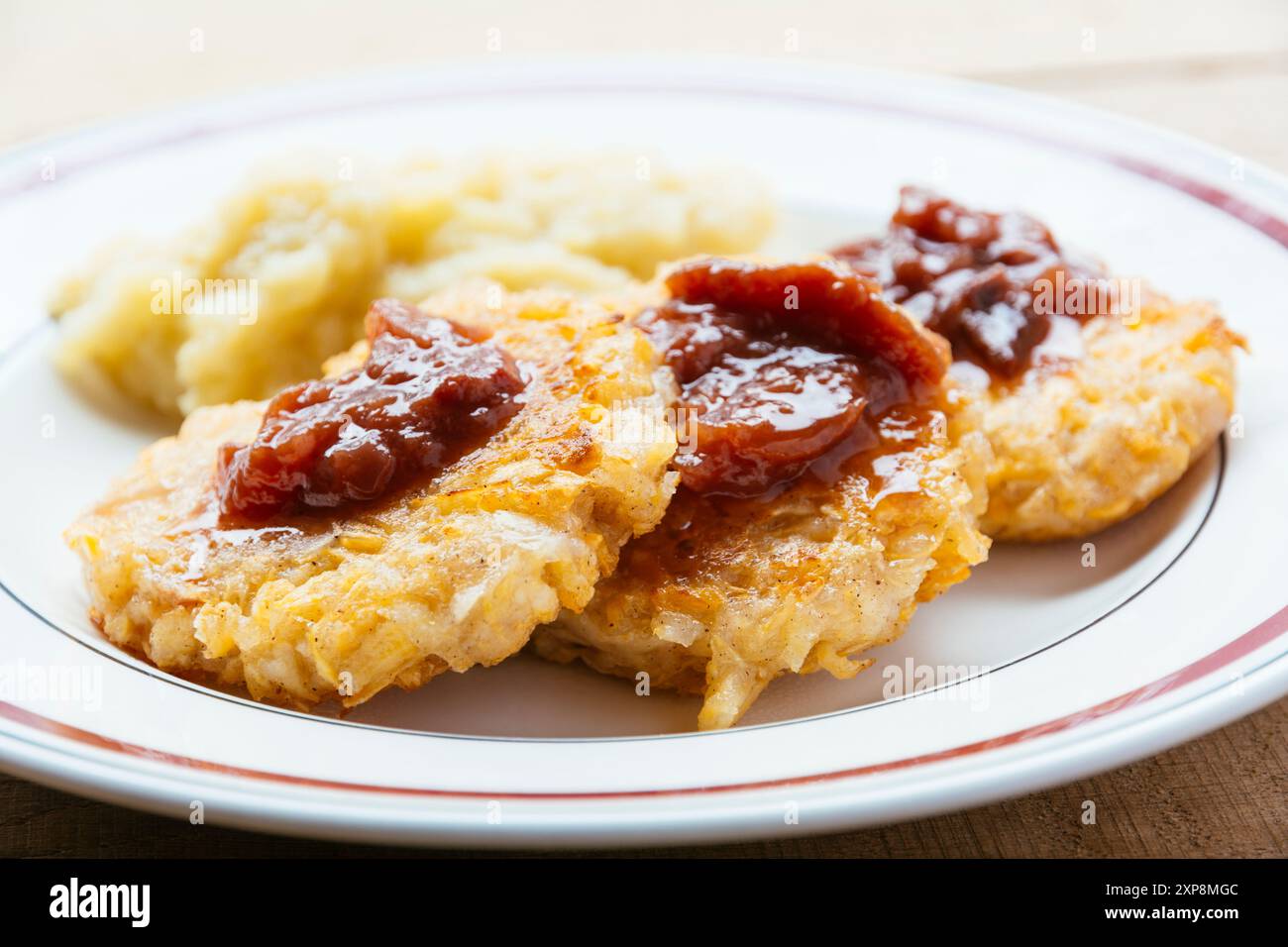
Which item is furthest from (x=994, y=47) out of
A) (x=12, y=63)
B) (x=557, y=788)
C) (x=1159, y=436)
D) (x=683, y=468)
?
(x=557, y=788)

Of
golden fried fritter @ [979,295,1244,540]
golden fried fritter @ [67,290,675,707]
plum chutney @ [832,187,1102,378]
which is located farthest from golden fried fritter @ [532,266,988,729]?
plum chutney @ [832,187,1102,378]

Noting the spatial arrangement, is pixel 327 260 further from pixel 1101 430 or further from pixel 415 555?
pixel 1101 430

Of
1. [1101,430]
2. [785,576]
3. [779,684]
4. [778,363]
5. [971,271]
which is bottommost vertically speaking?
[779,684]

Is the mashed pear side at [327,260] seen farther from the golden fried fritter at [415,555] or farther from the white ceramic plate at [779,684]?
the golden fried fritter at [415,555]

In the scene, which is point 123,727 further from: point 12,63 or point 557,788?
point 12,63

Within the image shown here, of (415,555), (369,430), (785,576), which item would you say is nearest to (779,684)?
(785,576)

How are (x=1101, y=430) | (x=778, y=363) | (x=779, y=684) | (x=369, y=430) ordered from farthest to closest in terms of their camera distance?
(x=1101, y=430), (x=778, y=363), (x=779, y=684), (x=369, y=430)

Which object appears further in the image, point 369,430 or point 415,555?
point 369,430
